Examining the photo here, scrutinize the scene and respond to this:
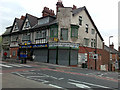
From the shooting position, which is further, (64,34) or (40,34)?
(40,34)

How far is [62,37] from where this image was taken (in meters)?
21.9

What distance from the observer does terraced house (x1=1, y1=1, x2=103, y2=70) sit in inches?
843

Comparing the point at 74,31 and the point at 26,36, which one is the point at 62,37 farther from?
the point at 26,36

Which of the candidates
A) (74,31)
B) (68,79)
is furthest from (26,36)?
(68,79)

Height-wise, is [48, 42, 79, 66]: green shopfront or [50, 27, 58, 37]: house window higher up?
[50, 27, 58, 37]: house window

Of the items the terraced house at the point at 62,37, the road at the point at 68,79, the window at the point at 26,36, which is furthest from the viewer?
the window at the point at 26,36

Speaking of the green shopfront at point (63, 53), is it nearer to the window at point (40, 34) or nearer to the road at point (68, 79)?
the window at point (40, 34)

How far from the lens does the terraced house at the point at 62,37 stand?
21417mm

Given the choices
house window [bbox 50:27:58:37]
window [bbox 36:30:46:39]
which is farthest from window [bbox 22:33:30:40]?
house window [bbox 50:27:58:37]

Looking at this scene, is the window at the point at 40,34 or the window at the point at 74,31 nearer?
the window at the point at 74,31

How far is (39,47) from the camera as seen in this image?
79.3ft

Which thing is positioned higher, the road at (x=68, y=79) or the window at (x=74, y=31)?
the window at (x=74, y=31)

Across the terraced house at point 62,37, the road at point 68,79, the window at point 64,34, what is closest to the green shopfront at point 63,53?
the terraced house at point 62,37

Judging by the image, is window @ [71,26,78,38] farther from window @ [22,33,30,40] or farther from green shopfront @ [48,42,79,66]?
window @ [22,33,30,40]
